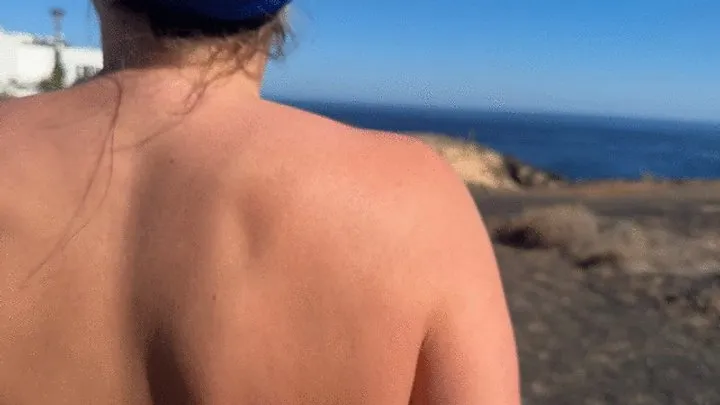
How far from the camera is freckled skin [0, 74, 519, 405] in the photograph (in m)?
1.25

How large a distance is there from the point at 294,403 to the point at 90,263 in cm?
41

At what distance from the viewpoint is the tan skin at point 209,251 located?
1.25 meters

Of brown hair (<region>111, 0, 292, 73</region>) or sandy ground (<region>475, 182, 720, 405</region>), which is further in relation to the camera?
sandy ground (<region>475, 182, 720, 405</region>)

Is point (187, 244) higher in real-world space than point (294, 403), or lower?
higher

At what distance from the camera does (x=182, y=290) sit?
1.26 metres

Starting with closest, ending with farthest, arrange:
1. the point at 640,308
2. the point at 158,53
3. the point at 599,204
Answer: the point at 158,53
the point at 640,308
the point at 599,204

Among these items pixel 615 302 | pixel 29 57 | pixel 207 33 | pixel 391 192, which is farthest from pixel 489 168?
pixel 29 57

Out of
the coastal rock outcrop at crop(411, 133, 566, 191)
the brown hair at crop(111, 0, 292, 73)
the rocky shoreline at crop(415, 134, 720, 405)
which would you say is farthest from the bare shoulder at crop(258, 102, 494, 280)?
the coastal rock outcrop at crop(411, 133, 566, 191)

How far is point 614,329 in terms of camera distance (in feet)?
21.9

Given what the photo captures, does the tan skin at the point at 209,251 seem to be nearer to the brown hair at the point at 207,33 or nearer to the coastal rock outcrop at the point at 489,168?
the brown hair at the point at 207,33

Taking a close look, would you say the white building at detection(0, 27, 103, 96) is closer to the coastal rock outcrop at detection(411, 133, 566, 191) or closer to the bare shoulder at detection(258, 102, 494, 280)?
the coastal rock outcrop at detection(411, 133, 566, 191)

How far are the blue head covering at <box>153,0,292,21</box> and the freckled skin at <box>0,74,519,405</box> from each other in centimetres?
16

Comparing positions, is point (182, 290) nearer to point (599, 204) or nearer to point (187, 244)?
point (187, 244)

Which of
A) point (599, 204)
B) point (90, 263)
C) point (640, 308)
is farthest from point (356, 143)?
point (599, 204)
